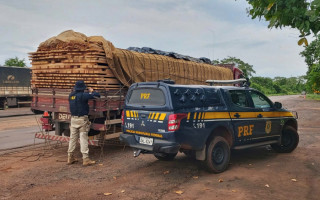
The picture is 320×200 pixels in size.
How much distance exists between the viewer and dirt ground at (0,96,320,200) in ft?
15.9

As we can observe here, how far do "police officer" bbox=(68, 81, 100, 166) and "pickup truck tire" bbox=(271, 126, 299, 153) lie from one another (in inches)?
196

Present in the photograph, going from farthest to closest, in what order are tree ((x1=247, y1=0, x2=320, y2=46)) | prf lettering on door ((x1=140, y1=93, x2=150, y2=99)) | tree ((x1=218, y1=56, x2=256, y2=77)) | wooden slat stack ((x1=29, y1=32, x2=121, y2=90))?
1. tree ((x1=218, y1=56, x2=256, y2=77))
2. wooden slat stack ((x1=29, y1=32, x2=121, y2=90))
3. prf lettering on door ((x1=140, y1=93, x2=150, y2=99))
4. tree ((x1=247, y1=0, x2=320, y2=46))

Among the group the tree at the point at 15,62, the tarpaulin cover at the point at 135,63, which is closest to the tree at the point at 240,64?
the tree at the point at 15,62

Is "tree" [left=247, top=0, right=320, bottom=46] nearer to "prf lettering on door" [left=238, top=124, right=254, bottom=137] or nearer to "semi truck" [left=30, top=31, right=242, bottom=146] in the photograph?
"prf lettering on door" [left=238, top=124, right=254, bottom=137]

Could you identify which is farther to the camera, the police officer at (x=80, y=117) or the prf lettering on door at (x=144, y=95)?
the police officer at (x=80, y=117)

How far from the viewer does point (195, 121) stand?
5.65m

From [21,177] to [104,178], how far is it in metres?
1.72

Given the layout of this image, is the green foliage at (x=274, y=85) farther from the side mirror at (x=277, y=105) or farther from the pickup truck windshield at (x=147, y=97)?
the pickup truck windshield at (x=147, y=97)

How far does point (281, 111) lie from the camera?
25.4 feet

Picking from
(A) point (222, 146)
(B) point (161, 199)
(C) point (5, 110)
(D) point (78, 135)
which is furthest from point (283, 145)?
(C) point (5, 110)

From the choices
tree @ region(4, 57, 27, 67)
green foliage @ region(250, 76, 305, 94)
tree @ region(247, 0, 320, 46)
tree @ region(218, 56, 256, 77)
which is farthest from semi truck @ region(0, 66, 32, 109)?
green foliage @ region(250, 76, 305, 94)

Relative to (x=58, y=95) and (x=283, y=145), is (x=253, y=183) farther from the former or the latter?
(x=58, y=95)

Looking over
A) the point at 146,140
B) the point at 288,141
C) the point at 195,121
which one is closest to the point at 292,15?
the point at 195,121

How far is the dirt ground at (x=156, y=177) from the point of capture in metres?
4.86
